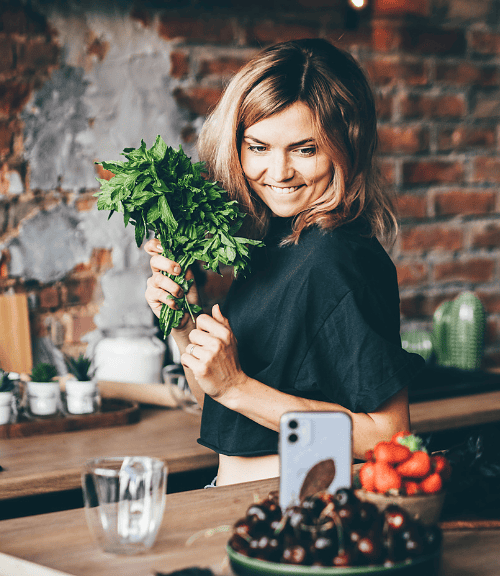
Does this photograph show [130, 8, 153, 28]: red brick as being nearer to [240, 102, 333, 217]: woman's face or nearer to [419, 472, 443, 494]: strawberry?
[240, 102, 333, 217]: woman's face

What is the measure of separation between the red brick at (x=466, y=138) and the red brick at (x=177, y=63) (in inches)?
38.2

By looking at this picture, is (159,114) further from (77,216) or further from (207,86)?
(77,216)

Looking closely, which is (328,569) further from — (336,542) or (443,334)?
(443,334)

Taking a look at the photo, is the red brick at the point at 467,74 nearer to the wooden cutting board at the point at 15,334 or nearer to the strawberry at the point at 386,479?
the wooden cutting board at the point at 15,334

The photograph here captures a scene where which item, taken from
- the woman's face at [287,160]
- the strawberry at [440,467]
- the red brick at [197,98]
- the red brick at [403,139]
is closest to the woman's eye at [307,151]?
the woman's face at [287,160]

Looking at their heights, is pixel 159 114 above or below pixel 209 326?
above

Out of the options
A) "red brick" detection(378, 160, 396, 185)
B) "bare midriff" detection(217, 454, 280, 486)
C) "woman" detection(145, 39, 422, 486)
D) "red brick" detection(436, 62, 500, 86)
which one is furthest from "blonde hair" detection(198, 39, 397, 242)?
"red brick" detection(436, 62, 500, 86)

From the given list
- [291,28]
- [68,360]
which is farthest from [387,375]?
[291,28]

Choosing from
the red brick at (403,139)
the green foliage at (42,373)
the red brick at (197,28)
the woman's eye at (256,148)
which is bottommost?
the green foliage at (42,373)

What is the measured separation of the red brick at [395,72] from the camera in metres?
2.44

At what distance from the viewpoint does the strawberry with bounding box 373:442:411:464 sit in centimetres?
86

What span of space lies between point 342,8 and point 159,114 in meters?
0.77

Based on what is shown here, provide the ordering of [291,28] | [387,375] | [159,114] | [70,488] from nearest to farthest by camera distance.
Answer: [387,375] → [70,488] → [159,114] → [291,28]

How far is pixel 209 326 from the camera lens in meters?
1.30
